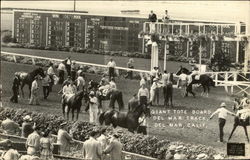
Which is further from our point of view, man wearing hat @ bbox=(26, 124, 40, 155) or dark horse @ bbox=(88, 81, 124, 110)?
dark horse @ bbox=(88, 81, 124, 110)

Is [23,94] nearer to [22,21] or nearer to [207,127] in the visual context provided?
[22,21]

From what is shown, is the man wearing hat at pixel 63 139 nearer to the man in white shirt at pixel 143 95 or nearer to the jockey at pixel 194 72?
the man in white shirt at pixel 143 95

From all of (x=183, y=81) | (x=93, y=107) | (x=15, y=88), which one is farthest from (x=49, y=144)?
(x=183, y=81)

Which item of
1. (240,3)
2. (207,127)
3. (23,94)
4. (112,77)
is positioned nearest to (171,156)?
(207,127)

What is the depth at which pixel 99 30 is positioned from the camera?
11.9 meters

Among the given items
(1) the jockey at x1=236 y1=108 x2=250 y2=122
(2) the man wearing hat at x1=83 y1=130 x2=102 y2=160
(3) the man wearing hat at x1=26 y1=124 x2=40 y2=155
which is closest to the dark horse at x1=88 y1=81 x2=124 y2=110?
(2) the man wearing hat at x1=83 y1=130 x2=102 y2=160

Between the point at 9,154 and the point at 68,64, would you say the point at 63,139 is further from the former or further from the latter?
the point at 68,64

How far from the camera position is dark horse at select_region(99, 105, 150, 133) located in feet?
37.1

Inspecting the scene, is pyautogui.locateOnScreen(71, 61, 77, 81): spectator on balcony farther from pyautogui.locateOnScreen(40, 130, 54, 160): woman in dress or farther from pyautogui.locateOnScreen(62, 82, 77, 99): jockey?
pyautogui.locateOnScreen(40, 130, 54, 160): woman in dress

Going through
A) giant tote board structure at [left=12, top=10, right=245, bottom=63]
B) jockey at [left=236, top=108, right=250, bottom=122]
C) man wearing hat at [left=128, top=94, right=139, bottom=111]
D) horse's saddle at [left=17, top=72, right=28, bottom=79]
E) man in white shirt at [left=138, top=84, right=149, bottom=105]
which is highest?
giant tote board structure at [left=12, top=10, right=245, bottom=63]

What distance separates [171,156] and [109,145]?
104 centimetres

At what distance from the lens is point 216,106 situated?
11.1 m

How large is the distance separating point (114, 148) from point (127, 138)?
2.94 feet

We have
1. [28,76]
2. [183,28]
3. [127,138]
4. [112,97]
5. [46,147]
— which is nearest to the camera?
[46,147]
